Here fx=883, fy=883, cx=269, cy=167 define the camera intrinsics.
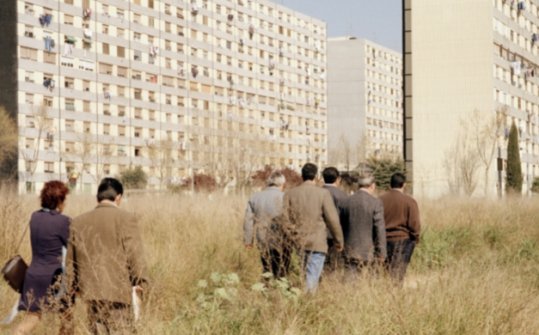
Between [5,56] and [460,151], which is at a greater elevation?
[5,56]

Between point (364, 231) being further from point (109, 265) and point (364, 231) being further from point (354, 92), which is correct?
point (354, 92)

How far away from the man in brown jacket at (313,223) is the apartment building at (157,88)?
217 feet

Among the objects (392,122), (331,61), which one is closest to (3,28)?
(331,61)

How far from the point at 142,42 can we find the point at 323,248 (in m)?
81.1

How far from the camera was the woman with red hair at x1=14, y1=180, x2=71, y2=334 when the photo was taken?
771 cm

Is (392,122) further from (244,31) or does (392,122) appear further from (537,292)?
(537,292)

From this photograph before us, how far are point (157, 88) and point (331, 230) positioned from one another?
270ft

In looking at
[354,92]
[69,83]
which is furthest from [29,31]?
[354,92]

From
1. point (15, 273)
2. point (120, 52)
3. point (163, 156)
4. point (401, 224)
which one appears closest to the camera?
point (15, 273)

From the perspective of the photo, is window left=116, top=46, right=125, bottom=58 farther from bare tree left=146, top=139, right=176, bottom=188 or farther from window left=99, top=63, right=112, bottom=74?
bare tree left=146, top=139, right=176, bottom=188

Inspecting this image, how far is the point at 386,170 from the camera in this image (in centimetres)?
6494

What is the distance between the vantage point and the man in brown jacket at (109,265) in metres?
6.92

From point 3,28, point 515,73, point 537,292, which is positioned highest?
point 3,28

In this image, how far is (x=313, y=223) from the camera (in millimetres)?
10344
